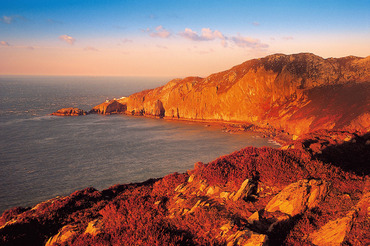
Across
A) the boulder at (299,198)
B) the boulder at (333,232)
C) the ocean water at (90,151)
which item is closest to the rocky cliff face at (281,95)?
the ocean water at (90,151)

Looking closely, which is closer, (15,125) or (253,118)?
(15,125)

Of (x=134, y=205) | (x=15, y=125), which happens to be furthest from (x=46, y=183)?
(x=15, y=125)

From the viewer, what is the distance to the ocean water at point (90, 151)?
117 ft

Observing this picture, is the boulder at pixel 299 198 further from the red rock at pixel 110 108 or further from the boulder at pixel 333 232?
the red rock at pixel 110 108

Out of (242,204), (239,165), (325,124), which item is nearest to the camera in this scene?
(242,204)

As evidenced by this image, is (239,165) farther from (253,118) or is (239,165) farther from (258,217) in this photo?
(253,118)

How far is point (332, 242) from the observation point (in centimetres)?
641

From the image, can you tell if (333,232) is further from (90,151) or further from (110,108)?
(110,108)

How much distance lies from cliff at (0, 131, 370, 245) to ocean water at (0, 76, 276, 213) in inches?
954

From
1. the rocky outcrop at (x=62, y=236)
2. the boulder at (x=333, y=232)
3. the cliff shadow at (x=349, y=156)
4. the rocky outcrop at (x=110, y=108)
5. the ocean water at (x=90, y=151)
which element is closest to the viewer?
the boulder at (x=333, y=232)

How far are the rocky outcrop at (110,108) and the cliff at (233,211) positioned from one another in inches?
4017

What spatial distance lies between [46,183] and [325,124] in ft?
194

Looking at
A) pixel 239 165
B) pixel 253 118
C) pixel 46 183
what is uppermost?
→ pixel 239 165

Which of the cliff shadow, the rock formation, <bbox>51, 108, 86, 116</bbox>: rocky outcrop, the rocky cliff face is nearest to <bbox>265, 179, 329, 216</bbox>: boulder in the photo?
the rock formation
